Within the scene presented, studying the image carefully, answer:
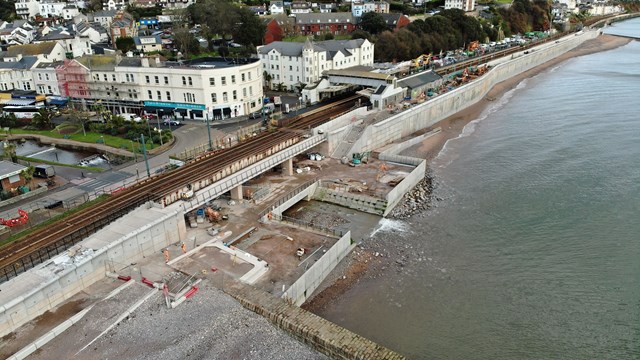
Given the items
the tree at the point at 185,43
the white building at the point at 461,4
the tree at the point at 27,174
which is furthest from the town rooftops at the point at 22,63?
the white building at the point at 461,4

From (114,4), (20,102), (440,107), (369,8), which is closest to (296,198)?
(440,107)

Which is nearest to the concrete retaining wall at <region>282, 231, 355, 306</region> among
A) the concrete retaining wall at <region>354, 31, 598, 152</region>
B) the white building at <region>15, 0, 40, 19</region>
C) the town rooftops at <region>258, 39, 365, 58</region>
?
the concrete retaining wall at <region>354, 31, 598, 152</region>

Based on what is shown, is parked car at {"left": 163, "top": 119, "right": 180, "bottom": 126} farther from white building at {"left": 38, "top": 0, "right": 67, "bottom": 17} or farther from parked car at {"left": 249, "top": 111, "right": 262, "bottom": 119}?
white building at {"left": 38, "top": 0, "right": 67, "bottom": 17}

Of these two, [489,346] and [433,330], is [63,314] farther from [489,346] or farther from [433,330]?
[489,346]

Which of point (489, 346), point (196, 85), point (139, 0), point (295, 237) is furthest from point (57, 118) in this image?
point (139, 0)

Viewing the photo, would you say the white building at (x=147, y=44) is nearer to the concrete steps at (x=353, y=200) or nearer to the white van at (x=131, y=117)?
the white van at (x=131, y=117)

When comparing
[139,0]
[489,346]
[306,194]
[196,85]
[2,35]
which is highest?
[139,0]
